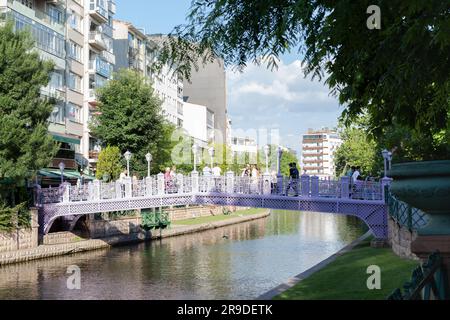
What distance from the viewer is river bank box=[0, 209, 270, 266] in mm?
29328

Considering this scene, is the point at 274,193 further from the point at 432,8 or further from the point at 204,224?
the point at 432,8

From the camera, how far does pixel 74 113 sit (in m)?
50.2

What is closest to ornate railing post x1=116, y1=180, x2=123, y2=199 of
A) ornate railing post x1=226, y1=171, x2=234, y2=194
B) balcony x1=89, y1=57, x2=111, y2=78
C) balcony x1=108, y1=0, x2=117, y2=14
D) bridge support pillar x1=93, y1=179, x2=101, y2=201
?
bridge support pillar x1=93, y1=179, x2=101, y2=201

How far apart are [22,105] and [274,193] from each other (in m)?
12.8

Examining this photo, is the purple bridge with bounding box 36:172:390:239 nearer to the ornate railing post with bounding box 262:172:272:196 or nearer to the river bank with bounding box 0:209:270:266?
the ornate railing post with bounding box 262:172:272:196

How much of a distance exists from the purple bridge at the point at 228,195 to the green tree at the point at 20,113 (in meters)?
3.57

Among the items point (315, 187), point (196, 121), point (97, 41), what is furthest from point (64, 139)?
point (196, 121)

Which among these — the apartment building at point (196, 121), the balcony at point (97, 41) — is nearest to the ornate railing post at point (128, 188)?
the balcony at point (97, 41)

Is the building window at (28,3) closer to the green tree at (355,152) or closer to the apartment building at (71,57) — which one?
the apartment building at (71,57)

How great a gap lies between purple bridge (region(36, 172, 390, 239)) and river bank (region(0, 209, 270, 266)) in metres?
1.85

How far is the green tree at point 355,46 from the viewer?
633 cm

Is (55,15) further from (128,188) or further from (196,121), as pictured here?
(196,121)

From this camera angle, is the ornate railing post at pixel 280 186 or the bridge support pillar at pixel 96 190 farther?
the bridge support pillar at pixel 96 190

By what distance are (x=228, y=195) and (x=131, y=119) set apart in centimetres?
1509
